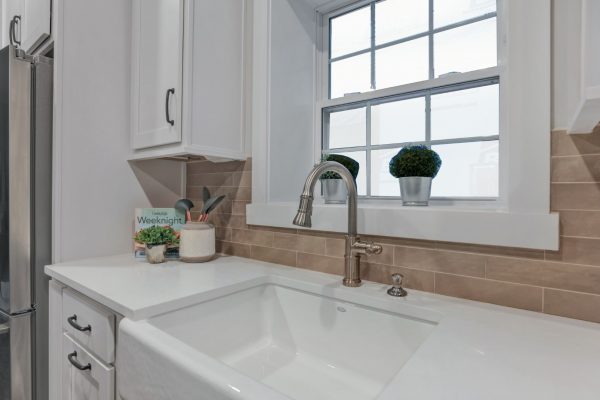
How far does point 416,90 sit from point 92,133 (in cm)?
134

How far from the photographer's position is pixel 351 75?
143 cm

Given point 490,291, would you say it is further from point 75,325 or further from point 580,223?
point 75,325

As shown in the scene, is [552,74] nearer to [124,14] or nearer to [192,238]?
[192,238]

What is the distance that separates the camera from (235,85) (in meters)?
1.34

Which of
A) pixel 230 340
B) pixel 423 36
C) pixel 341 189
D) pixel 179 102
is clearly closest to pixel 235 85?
pixel 179 102

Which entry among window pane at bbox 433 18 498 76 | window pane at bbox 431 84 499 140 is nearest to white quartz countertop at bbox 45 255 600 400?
window pane at bbox 431 84 499 140

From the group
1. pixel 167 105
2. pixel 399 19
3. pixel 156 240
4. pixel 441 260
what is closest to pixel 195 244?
pixel 156 240

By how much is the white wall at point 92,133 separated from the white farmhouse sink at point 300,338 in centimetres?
77

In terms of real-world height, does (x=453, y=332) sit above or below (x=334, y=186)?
below

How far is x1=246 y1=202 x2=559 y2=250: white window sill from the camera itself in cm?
75

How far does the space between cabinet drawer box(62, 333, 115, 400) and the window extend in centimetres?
108

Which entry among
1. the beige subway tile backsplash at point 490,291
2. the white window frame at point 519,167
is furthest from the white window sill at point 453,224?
the beige subway tile backsplash at point 490,291

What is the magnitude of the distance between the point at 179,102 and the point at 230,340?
86cm

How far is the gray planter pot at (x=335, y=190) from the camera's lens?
1244 mm
